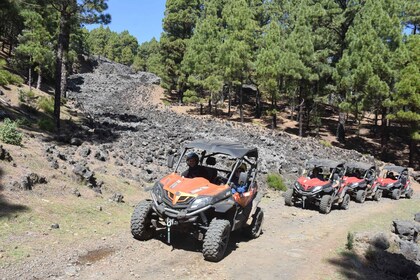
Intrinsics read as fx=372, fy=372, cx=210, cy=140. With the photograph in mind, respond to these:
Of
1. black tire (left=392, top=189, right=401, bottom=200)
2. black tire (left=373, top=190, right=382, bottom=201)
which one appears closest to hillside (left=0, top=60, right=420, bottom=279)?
black tire (left=392, top=189, right=401, bottom=200)

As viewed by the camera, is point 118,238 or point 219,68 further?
point 219,68

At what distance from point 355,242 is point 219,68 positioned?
1204 inches

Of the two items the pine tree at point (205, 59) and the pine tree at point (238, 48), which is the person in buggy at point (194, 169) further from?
the pine tree at point (205, 59)

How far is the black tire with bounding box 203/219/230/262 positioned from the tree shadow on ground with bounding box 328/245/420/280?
257 centimetres

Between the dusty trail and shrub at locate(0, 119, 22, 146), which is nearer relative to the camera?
the dusty trail

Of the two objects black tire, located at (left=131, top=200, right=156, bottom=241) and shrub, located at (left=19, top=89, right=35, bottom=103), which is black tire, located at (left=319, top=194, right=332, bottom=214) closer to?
black tire, located at (left=131, top=200, right=156, bottom=241)

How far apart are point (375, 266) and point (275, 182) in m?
8.86

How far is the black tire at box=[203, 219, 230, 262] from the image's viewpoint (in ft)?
22.8

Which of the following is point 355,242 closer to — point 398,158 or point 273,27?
point 398,158

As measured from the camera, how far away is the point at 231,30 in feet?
129

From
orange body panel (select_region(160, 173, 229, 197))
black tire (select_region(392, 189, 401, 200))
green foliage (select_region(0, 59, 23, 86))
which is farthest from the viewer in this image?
green foliage (select_region(0, 59, 23, 86))

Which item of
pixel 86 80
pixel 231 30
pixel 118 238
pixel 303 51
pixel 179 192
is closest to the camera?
pixel 179 192

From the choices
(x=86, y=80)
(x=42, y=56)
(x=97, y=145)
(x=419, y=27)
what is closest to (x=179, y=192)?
(x=97, y=145)

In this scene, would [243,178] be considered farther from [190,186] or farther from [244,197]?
[190,186]
